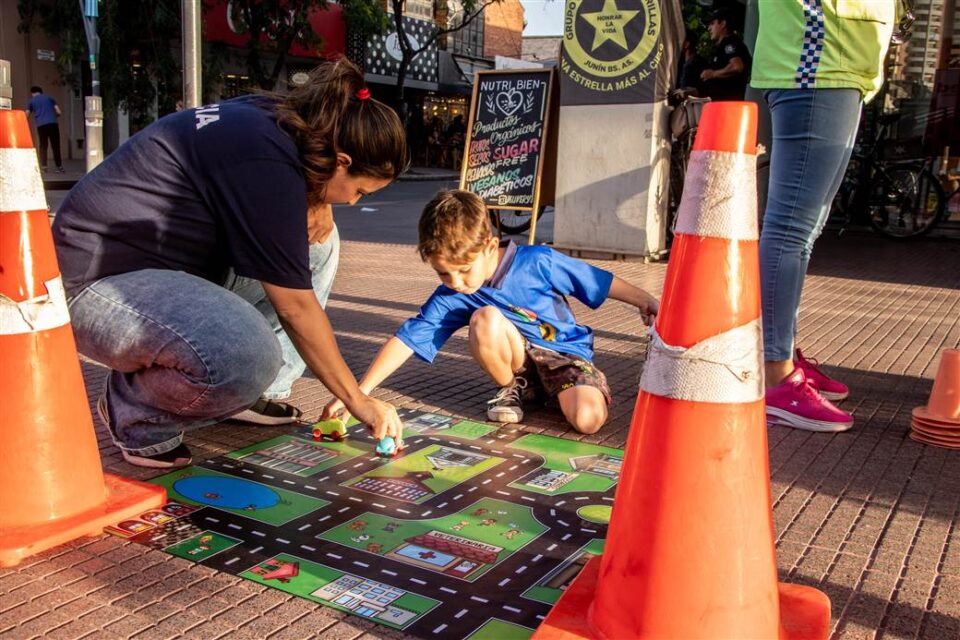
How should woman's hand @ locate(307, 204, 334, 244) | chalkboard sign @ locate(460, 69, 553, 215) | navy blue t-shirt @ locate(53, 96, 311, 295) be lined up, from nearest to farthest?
navy blue t-shirt @ locate(53, 96, 311, 295) < woman's hand @ locate(307, 204, 334, 244) < chalkboard sign @ locate(460, 69, 553, 215)

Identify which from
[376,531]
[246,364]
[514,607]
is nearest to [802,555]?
[514,607]

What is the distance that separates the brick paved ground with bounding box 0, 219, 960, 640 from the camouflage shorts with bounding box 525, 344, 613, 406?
15cm

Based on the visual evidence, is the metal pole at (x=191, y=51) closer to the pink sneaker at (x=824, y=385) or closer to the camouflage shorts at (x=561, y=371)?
the camouflage shorts at (x=561, y=371)

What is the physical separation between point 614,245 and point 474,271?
5.29 metres

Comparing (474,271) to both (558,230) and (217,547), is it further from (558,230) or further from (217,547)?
(558,230)

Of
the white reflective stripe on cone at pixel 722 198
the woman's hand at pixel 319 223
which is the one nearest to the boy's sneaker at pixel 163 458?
the woman's hand at pixel 319 223

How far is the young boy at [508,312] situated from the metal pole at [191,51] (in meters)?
6.53

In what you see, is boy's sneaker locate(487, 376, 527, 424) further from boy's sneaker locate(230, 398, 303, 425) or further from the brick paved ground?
boy's sneaker locate(230, 398, 303, 425)

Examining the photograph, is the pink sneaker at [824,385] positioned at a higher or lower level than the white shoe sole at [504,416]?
higher

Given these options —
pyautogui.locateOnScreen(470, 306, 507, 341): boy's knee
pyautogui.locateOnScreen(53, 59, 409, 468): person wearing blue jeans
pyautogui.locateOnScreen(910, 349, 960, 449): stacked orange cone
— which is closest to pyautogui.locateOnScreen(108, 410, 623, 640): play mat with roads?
pyautogui.locateOnScreen(53, 59, 409, 468): person wearing blue jeans

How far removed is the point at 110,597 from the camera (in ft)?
6.57

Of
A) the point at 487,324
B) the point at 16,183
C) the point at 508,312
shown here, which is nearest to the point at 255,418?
the point at 487,324

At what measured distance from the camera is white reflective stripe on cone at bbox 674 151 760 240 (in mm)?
1698

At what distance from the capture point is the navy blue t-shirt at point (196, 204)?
8.04 ft
